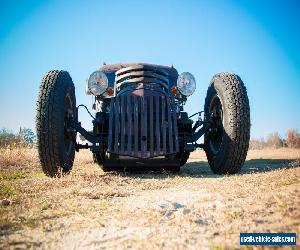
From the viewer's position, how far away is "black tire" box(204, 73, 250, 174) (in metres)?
4.09

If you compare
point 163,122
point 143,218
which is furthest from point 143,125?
point 143,218

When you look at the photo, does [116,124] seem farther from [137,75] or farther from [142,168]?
[137,75]

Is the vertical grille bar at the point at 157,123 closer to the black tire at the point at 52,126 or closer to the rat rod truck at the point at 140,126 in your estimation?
the rat rod truck at the point at 140,126

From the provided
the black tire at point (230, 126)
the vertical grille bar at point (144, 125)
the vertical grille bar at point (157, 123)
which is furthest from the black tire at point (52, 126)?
the black tire at point (230, 126)

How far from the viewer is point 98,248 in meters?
1.40

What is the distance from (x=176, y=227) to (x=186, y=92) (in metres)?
3.91

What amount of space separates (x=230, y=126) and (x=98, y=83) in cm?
220

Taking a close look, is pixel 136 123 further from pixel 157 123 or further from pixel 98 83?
pixel 98 83

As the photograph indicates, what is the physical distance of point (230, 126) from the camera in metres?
4.16

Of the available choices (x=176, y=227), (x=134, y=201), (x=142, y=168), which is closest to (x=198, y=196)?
(x=134, y=201)

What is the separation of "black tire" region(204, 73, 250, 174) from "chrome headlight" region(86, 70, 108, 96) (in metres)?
1.78

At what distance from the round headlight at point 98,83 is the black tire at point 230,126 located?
178cm

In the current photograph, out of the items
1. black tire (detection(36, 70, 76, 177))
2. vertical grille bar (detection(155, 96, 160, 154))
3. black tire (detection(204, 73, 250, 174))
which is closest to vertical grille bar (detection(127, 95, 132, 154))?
vertical grille bar (detection(155, 96, 160, 154))

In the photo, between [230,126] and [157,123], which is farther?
[157,123]
